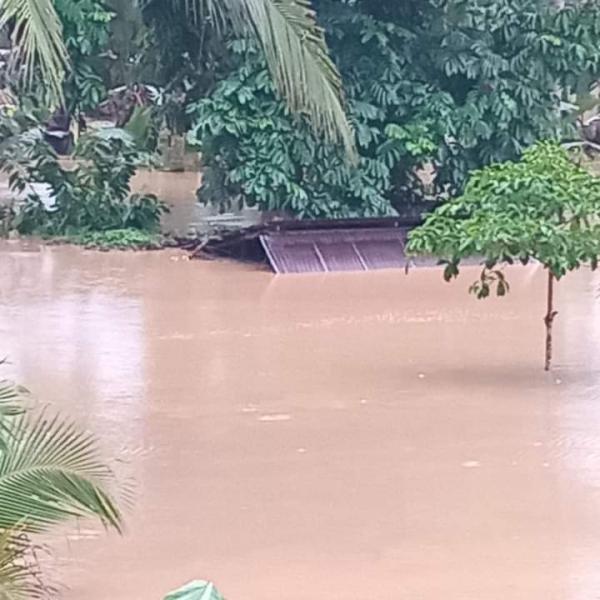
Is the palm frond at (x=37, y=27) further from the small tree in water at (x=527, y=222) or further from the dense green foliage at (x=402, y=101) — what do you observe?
the dense green foliage at (x=402, y=101)

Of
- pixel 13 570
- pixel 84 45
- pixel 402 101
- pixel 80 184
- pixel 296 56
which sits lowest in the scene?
pixel 13 570

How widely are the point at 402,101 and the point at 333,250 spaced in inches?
79.0

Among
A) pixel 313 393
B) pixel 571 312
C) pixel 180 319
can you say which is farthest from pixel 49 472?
pixel 571 312

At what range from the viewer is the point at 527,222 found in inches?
326

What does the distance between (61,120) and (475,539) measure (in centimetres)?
1765

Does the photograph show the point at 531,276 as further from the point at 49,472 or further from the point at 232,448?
the point at 49,472

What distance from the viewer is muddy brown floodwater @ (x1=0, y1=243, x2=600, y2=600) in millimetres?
5504

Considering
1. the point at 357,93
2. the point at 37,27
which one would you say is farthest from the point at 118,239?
the point at 37,27

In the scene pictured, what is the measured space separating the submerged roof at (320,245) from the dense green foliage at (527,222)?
15.0 ft

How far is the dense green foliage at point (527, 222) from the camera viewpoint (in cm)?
825

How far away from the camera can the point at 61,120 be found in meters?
22.5

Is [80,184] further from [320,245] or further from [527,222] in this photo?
[527,222]

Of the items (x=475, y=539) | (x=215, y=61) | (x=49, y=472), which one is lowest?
(x=475, y=539)

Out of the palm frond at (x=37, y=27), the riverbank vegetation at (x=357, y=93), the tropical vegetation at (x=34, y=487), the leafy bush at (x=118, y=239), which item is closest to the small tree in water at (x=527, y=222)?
the palm frond at (x=37, y=27)
